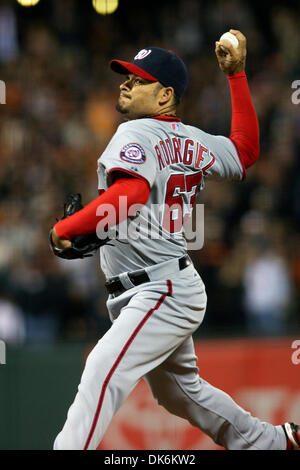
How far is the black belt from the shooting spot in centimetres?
279

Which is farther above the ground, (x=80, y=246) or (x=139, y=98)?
(x=139, y=98)

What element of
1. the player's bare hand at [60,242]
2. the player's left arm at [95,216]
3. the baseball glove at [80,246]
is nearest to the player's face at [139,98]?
the player's left arm at [95,216]

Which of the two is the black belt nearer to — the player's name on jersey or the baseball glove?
the baseball glove

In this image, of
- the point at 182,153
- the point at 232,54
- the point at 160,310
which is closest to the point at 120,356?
the point at 160,310

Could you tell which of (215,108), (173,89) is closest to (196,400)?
(173,89)

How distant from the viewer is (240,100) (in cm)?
320

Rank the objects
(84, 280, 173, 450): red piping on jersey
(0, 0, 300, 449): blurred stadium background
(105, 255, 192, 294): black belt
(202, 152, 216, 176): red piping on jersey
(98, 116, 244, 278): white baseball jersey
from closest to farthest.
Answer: (84, 280, 173, 450): red piping on jersey, (98, 116, 244, 278): white baseball jersey, (105, 255, 192, 294): black belt, (202, 152, 216, 176): red piping on jersey, (0, 0, 300, 449): blurred stadium background

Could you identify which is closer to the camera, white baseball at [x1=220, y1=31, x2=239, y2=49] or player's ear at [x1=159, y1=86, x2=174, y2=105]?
player's ear at [x1=159, y1=86, x2=174, y2=105]

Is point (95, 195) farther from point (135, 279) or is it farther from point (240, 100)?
point (135, 279)

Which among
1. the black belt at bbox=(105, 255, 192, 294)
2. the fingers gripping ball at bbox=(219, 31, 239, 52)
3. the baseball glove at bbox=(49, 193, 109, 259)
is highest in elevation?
the fingers gripping ball at bbox=(219, 31, 239, 52)

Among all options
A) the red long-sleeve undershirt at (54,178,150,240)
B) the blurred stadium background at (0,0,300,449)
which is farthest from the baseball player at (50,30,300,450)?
the blurred stadium background at (0,0,300,449)

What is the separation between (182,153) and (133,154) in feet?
0.90

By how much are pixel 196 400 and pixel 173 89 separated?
1.27 meters

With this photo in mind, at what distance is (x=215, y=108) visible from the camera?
695 cm
